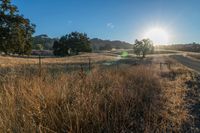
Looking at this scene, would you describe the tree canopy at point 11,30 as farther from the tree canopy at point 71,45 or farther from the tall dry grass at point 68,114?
the tree canopy at point 71,45

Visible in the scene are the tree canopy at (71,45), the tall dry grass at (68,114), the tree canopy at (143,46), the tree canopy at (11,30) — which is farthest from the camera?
the tree canopy at (71,45)

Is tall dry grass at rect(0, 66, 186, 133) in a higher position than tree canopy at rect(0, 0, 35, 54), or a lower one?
lower

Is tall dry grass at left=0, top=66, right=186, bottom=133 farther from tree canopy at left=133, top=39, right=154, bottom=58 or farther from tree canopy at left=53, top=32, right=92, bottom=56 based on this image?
tree canopy at left=53, top=32, right=92, bottom=56

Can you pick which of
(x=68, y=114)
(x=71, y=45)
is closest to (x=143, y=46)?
(x=71, y=45)

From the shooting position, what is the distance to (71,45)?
76000mm

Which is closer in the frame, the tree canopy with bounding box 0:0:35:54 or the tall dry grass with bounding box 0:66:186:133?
the tall dry grass with bounding box 0:66:186:133

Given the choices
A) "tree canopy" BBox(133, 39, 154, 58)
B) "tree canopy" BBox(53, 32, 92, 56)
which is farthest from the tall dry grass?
"tree canopy" BBox(53, 32, 92, 56)

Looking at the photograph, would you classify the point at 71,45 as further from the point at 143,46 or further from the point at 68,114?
the point at 68,114

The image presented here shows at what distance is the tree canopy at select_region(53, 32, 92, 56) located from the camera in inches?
2940

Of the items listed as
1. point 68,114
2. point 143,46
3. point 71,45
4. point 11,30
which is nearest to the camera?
point 68,114

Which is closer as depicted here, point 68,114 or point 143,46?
point 68,114

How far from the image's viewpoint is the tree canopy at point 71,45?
74.7m

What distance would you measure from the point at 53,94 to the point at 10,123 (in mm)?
1169

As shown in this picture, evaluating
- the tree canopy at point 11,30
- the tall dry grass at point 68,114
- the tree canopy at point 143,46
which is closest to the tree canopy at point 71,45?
the tree canopy at point 143,46
